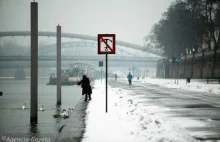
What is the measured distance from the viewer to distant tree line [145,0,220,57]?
5153cm

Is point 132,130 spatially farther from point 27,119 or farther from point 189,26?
point 189,26

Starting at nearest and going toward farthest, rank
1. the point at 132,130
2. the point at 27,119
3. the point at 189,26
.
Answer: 1. the point at 132,130
2. the point at 27,119
3. the point at 189,26

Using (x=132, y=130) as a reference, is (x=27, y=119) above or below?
below

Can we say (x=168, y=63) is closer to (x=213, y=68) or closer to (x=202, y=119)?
(x=213, y=68)

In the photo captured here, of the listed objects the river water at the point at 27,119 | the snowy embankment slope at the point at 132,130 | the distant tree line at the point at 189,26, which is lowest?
the river water at the point at 27,119

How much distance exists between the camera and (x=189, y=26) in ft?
194

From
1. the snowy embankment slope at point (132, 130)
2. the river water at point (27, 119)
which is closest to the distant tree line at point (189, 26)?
the river water at point (27, 119)

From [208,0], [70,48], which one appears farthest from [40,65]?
[208,0]

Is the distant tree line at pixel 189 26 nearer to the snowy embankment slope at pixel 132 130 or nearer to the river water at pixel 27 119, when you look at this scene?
the river water at pixel 27 119

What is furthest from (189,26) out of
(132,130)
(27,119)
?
(132,130)

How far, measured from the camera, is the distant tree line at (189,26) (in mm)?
51531

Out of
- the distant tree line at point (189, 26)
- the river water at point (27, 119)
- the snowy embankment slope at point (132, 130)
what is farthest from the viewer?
the distant tree line at point (189, 26)

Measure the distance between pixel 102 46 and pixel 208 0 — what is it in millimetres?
40573

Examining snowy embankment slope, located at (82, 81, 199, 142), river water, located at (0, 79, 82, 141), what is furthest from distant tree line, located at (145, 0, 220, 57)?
snowy embankment slope, located at (82, 81, 199, 142)
